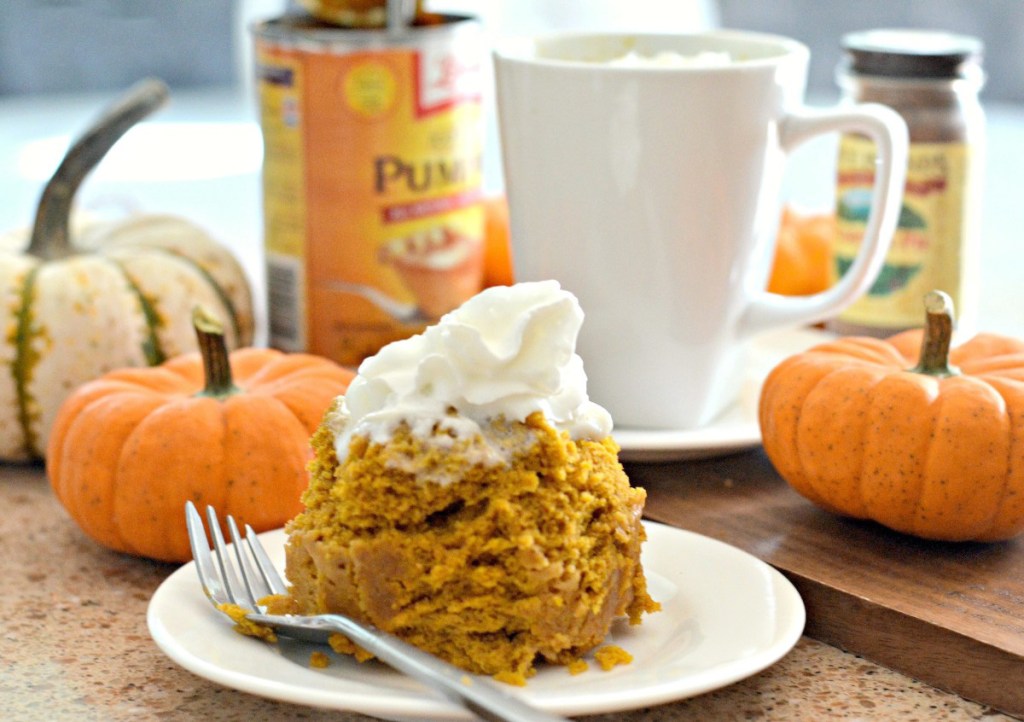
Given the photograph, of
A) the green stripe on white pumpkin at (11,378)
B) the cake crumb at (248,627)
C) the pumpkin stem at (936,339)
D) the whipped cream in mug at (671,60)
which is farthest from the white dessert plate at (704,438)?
the green stripe on white pumpkin at (11,378)

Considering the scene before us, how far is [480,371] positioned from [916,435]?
34cm

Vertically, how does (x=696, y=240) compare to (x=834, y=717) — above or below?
above

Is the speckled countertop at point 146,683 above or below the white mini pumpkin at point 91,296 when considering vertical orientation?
below

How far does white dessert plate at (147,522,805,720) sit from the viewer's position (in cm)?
68

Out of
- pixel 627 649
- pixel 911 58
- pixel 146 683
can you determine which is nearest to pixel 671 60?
pixel 911 58

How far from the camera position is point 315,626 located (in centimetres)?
74

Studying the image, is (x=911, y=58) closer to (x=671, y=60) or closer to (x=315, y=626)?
(x=671, y=60)

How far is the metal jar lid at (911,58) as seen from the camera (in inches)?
50.4

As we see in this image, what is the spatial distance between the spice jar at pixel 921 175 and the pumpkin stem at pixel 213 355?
0.66 m

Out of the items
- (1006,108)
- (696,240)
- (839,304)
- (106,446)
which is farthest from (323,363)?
(1006,108)

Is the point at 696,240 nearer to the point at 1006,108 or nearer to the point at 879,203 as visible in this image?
the point at 879,203

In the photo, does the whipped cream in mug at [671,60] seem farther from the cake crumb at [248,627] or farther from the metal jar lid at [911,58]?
the cake crumb at [248,627]

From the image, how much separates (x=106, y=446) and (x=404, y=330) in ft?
1.29

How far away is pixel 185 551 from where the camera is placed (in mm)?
960
